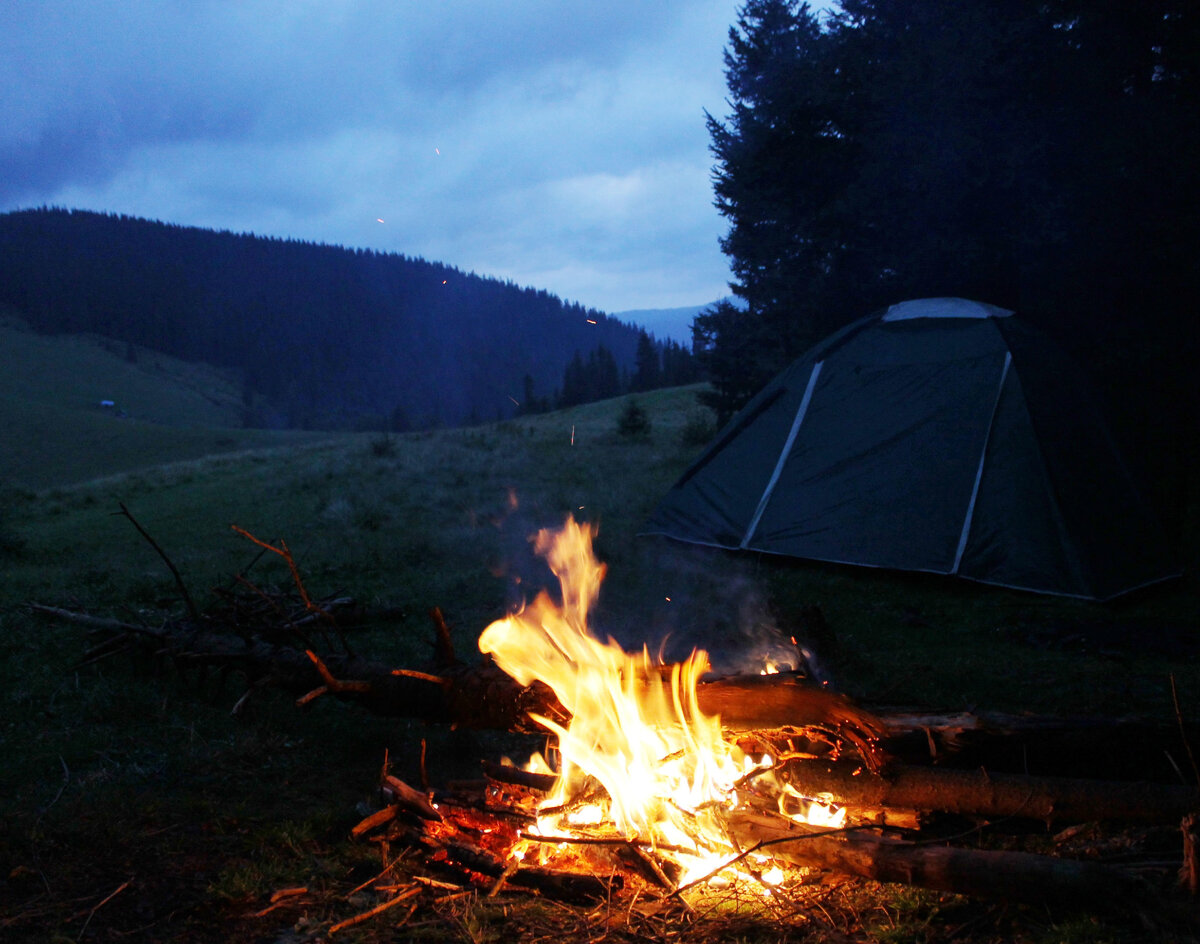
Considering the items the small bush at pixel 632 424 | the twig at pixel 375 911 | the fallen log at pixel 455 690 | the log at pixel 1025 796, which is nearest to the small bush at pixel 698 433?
the small bush at pixel 632 424

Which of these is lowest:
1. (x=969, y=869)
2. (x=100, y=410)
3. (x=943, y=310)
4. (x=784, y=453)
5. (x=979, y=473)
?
(x=969, y=869)

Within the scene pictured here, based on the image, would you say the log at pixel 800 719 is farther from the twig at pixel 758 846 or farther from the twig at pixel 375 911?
the twig at pixel 375 911

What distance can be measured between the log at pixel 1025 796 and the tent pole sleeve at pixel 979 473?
468cm

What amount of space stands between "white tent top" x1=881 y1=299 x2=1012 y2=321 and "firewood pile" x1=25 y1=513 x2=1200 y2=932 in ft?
21.1

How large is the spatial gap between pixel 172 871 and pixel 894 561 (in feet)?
21.3

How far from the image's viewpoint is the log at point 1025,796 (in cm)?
284

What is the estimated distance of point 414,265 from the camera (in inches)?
5404

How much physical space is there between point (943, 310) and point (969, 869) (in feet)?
24.1

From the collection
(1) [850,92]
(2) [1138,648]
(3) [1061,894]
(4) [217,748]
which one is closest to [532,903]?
Answer: (3) [1061,894]

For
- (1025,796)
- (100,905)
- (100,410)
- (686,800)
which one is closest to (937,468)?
(1025,796)

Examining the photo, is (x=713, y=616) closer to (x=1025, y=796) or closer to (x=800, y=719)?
(x=800, y=719)

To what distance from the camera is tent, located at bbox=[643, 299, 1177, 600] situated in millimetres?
7316

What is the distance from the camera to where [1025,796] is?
116 inches

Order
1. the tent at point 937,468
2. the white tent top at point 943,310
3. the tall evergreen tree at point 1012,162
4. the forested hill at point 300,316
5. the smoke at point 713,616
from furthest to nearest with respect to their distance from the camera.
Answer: the forested hill at point 300,316 → the tall evergreen tree at point 1012,162 → the white tent top at point 943,310 → the tent at point 937,468 → the smoke at point 713,616
